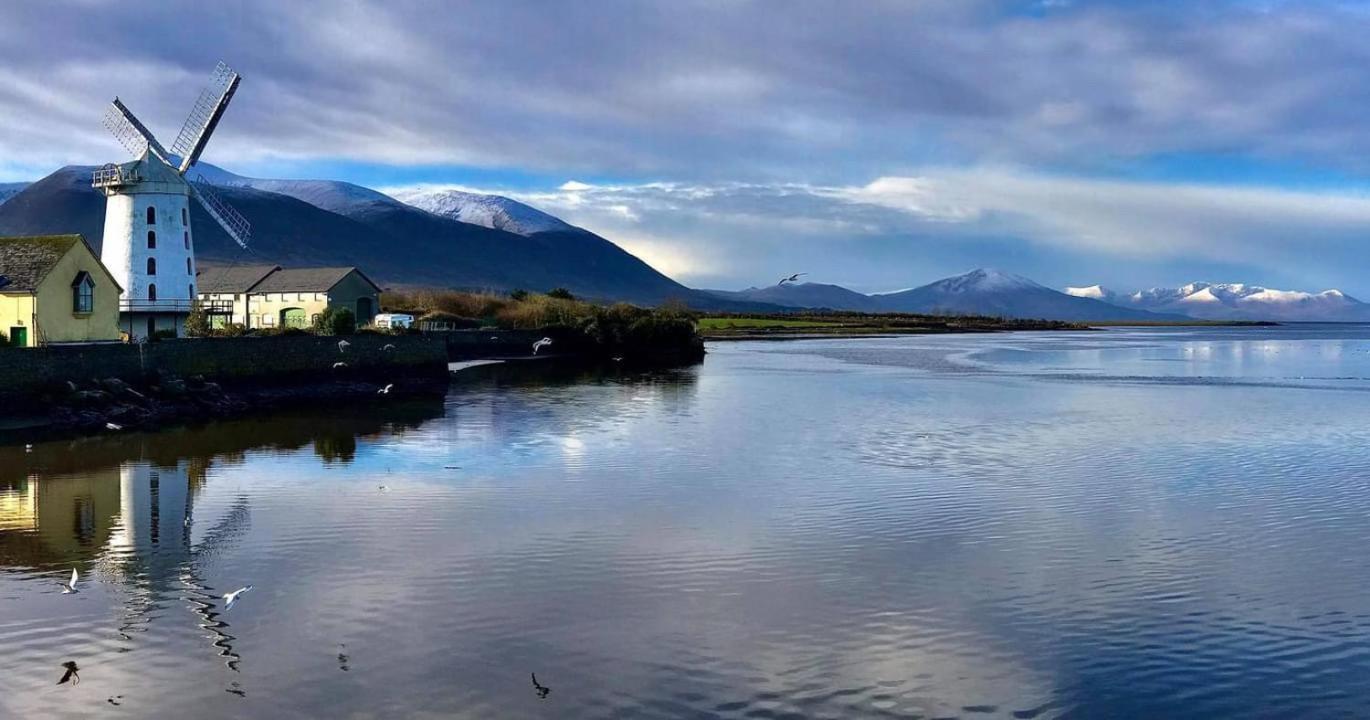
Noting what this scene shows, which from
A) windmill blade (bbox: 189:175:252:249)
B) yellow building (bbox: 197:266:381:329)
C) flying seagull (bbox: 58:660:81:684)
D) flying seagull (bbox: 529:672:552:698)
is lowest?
flying seagull (bbox: 529:672:552:698)

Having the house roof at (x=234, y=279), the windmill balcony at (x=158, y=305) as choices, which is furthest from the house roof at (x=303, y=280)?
the windmill balcony at (x=158, y=305)

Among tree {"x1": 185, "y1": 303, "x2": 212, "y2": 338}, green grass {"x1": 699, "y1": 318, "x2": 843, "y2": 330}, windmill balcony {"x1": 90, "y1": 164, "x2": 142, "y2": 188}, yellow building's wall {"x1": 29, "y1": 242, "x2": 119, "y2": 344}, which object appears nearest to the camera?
yellow building's wall {"x1": 29, "y1": 242, "x2": 119, "y2": 344}

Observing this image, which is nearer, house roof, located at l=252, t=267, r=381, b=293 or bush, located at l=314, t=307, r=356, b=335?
bush, located at l=314, t=307, r=356, b=335

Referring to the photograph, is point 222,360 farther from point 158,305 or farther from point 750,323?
point 750,323

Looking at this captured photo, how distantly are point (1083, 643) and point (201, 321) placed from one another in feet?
156

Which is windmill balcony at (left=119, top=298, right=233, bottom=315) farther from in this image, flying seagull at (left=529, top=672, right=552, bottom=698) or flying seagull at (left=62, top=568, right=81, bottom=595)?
flying seagull at (left=529, top=672, right=552, bottom=698)

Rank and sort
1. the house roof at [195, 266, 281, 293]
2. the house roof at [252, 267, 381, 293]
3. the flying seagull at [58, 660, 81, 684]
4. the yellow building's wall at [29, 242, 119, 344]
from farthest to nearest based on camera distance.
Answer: the house roof at [195, 266, 281, 293] → the house roof at [252, 267, 381, 293] → the yellow building's wall at [29, 242, 119, 344] → the flying seagull at [58, 660, 81, 684]

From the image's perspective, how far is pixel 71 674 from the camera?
11805 millimetres

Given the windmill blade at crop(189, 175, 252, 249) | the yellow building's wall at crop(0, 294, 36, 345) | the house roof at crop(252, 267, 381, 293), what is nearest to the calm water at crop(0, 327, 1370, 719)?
the yellow building's wall at crop(0, 294, 36, 345)

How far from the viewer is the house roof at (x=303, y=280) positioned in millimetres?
71000

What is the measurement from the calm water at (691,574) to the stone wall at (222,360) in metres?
3.56

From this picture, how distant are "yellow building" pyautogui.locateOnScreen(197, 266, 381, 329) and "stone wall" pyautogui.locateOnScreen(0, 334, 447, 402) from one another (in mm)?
20779

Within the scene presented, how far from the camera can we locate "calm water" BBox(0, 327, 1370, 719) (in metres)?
11.5

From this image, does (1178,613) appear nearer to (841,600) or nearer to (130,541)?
(841,600)
